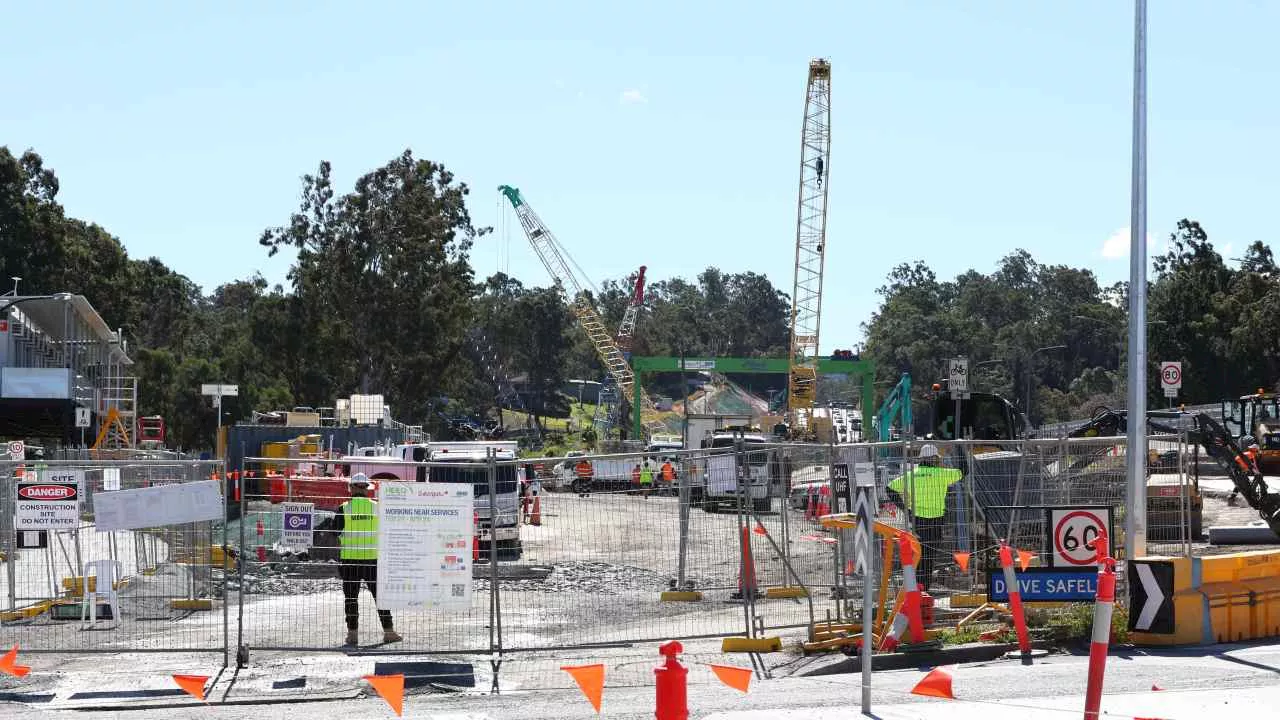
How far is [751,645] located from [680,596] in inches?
105

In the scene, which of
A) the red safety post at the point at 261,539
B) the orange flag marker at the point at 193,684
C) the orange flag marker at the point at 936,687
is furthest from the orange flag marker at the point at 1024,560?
the red safety post at the point at 261,539

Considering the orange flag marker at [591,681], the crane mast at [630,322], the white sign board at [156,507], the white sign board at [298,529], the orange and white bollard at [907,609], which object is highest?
the crane mast at [630,322]

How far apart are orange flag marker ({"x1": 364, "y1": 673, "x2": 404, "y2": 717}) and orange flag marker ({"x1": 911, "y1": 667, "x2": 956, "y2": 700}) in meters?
3.99

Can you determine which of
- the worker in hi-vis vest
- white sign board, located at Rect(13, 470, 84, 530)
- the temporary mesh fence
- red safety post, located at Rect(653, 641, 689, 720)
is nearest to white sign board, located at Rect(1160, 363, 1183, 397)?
the temporary mesh fence

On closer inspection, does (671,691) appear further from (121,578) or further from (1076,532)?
(121,578)

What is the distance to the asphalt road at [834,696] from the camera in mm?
10383

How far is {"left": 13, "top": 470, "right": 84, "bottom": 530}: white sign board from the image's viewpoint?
1459cm

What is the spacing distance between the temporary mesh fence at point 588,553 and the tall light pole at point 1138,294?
0.35 meters

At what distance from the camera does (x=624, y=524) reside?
14.5 metres

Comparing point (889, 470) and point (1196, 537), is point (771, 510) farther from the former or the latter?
point (1196, 537)

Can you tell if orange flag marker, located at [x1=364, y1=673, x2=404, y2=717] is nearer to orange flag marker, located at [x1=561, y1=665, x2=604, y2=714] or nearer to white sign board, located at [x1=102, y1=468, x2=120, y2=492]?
orange flag marker, located at [x1=561, y1=665, x2=604, y2=714]

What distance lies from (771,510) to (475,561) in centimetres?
337

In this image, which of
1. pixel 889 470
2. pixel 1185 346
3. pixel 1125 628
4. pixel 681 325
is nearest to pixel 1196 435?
pixel 889 470

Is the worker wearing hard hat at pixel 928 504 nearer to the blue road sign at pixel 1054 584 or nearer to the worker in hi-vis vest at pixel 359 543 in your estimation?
the blue road sign at pixel 1054 584
